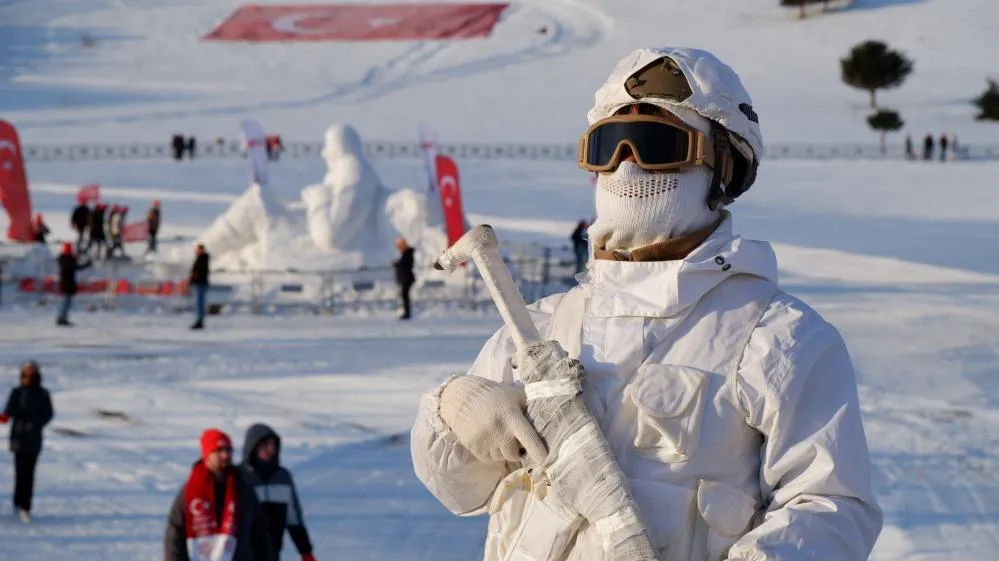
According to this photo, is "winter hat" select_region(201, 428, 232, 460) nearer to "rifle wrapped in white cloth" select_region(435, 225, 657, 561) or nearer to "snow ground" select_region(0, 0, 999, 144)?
"rifle wrapped in white cloth" select_region(435, 225, 657, 561)

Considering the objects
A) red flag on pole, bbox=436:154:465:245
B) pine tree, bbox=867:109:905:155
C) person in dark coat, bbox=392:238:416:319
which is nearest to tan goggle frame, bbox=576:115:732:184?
person in dark coat, bbox=392:238:416:319

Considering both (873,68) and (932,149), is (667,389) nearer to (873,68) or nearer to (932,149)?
(932,149)

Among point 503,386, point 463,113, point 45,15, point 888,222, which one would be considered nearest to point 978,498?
point 503,386

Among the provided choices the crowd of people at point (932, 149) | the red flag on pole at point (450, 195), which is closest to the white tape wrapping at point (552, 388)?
the red flag on pole at point (450, 195)

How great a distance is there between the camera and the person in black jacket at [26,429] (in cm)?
1086

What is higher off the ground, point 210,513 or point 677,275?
point 677,275

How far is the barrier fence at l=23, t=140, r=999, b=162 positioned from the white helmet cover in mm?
44781

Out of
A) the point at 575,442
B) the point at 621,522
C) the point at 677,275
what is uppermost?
the point at 677,275

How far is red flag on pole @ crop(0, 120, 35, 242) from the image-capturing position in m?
23.9

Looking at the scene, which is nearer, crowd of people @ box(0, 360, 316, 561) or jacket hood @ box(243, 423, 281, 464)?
crowd of people @ box(0, 360, 316, 561)

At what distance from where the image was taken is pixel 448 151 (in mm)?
49812

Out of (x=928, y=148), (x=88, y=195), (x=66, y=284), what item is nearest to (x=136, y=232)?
(x=88, y=195)

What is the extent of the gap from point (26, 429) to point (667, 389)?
8344 mm

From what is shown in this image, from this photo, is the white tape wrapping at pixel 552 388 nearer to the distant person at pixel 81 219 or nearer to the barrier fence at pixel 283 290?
the barrier fence at pixel 283 290
